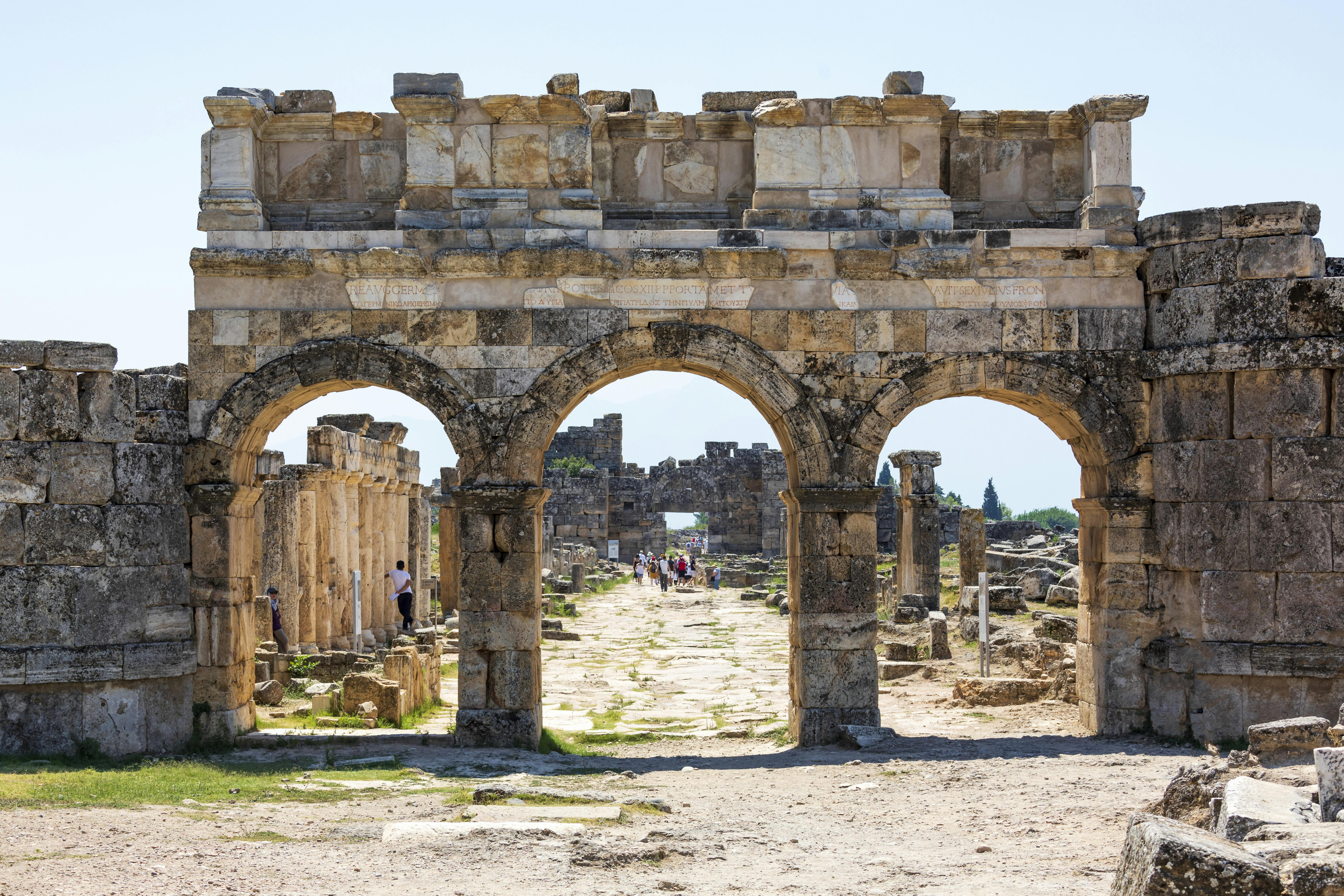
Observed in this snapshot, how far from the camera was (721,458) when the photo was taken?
44.1 m

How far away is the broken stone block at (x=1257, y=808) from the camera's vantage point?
553cm

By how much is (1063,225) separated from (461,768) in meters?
7.27

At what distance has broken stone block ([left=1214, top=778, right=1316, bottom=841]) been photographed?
18.1ft

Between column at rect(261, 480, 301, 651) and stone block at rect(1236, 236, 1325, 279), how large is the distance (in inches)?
440

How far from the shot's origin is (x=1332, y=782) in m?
5.70

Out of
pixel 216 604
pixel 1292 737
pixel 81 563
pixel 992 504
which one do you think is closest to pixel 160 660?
pixel 216 604

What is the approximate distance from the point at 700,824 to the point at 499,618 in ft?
11.3

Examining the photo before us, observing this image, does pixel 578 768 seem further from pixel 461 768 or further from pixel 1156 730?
pixel 1156 730

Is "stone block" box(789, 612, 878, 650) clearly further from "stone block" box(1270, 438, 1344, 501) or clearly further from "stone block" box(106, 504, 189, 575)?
"stone block" box(106, 504, 189, 575)

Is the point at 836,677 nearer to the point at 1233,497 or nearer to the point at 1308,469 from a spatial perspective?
the point at 1233,497

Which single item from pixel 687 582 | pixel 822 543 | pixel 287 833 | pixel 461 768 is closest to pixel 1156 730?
pixel 822 543

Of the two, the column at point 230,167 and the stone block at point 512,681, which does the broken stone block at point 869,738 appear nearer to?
the stone block at point 512,681

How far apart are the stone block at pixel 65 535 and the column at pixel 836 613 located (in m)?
5.80

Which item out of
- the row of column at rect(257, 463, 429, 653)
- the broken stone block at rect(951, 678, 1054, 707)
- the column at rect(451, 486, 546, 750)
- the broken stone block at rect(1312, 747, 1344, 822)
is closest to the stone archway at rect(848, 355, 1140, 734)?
the broken stone block at rect(951, 678, 1054, 707)
